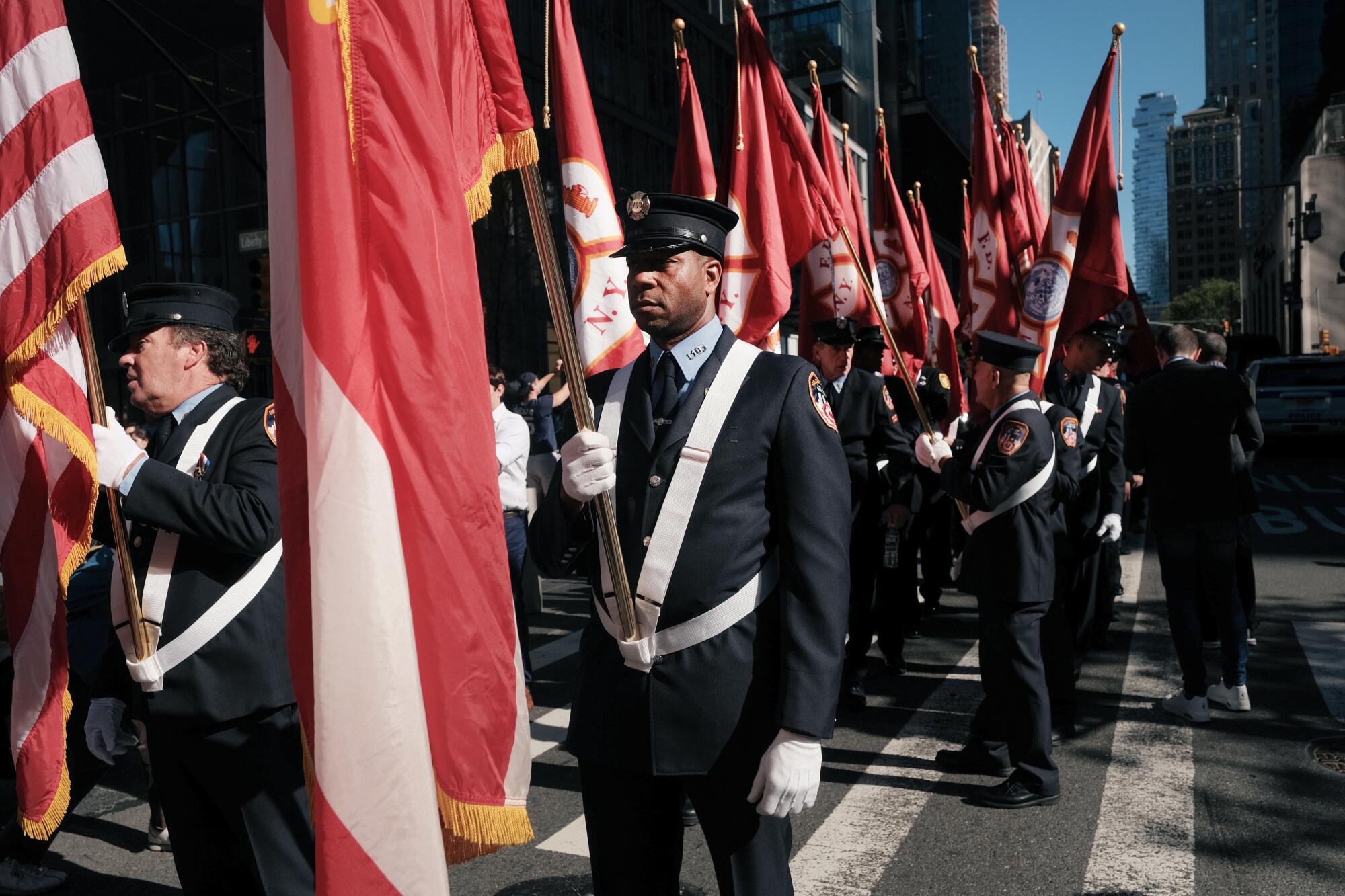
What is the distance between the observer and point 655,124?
2877 cm

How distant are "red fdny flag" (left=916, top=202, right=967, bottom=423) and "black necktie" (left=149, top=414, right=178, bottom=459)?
20.5 feet

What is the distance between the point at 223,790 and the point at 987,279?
7085mm

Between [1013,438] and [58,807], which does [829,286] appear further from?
[58,807]

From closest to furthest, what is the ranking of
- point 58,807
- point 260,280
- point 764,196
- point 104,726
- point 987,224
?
1. point 58,807
2. point 104,726
3. point 764,196
4. point 987,224
5. point 260,280

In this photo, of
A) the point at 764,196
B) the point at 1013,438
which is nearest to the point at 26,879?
the point at 1013,438

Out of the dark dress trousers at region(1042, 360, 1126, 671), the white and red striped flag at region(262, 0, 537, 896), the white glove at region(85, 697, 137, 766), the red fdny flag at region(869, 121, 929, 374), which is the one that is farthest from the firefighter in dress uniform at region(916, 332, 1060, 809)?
the red fdny flag at region(869, 121, 929, 374)

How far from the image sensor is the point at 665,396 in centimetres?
269

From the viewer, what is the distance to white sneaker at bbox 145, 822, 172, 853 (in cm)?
443

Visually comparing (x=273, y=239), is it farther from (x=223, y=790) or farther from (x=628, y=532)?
(x=223, y=790)

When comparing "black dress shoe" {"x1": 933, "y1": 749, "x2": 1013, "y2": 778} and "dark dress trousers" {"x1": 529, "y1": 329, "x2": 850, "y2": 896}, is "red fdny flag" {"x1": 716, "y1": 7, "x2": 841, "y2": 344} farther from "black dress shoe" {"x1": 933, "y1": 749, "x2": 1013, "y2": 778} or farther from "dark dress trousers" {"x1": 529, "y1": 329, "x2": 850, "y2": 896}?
"dark dress trousers" {"x1": 529, "y1": 329, "x2": 850, "y2": 896}

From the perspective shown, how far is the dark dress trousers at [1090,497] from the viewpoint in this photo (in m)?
6.64

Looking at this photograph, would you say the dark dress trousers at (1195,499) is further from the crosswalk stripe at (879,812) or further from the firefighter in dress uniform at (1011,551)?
the firefighter in dress uniform at (1011,551)

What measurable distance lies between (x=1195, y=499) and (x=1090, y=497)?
861mm

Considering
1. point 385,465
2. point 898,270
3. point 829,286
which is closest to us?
point 385,465
